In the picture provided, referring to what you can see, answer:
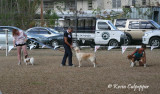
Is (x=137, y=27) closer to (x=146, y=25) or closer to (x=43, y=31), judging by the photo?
(x=146, y=25)

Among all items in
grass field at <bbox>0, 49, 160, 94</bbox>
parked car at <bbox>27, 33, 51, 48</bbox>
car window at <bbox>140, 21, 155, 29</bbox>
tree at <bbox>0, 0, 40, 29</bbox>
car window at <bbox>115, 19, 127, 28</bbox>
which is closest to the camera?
grass field at <bbox>0, 49, 160, 94</bbox>

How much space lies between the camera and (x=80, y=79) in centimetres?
1240

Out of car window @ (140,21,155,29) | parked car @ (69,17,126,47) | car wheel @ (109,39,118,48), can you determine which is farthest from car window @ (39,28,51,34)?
car window @ (140,21,155,29)

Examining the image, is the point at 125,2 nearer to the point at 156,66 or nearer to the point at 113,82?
the point at 156,66

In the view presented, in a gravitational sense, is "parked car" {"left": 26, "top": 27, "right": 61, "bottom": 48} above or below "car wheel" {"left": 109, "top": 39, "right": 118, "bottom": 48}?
above

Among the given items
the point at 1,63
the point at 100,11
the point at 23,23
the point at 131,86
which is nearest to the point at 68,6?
the point at 100,11

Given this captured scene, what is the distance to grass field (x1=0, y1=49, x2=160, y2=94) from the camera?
34.6ft

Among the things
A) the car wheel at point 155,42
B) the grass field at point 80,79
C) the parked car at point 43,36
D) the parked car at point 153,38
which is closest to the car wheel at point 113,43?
the parked car at point 153,38

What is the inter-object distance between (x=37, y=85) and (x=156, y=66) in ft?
20.3

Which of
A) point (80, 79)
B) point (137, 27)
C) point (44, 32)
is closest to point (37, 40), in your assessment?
point (44, 32)

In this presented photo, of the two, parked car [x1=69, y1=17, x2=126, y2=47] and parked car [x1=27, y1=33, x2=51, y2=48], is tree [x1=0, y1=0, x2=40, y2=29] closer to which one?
parked car [x1=27, y1=33, x2=51, y2=48]

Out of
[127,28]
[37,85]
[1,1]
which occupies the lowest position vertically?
[37,85]

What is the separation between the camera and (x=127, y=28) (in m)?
26.6

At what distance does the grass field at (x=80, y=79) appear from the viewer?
10.5 meters
